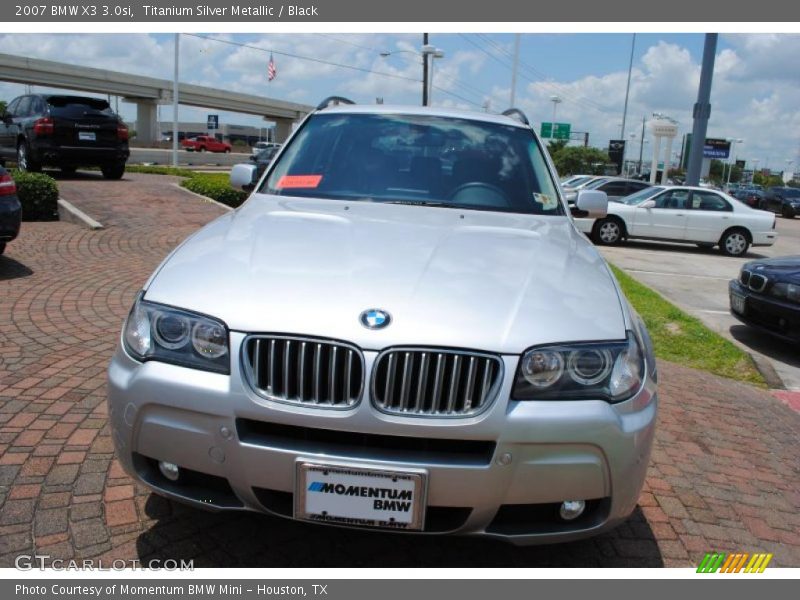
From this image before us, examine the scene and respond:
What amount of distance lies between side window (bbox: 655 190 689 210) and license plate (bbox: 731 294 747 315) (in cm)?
913

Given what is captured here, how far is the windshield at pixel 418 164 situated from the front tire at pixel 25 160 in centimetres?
1242

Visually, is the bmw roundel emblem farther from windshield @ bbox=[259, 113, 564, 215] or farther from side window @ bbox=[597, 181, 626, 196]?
side window @ bbox=[597, 181, 626, 196]

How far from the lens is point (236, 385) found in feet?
7.24

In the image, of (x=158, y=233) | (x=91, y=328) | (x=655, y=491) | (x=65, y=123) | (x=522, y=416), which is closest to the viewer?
(x=522, y=416)

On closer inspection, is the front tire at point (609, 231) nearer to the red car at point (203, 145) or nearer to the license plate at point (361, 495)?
the license plate at point (361, 495)

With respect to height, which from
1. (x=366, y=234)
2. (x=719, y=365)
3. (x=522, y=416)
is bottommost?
(x=719, y=365)

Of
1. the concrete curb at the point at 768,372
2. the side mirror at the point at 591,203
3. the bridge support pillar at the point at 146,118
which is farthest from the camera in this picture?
the bridge support pillar at the point at 146,118

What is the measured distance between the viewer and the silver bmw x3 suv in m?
2.16

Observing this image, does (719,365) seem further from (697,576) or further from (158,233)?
(158,233)

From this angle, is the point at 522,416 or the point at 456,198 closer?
the point at 522,416

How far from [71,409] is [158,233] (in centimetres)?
670

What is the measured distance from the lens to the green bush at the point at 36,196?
10.3m

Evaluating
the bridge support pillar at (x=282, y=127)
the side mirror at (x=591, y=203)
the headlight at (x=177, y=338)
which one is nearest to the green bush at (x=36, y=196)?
the side mirror at (x=591, y=203)

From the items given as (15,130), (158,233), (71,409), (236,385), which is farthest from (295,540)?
(15,130)
